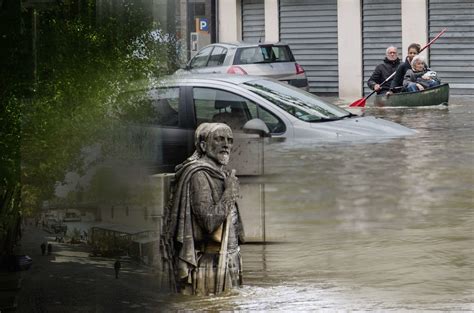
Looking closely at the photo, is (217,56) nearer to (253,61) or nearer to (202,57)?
(202,57)

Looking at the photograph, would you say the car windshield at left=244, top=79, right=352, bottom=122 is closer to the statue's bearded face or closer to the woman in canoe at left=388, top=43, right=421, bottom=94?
the statue's bearded face

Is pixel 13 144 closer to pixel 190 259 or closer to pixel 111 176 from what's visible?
pixel 111 176

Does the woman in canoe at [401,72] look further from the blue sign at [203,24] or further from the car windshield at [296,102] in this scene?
the car windshield at [296,102]

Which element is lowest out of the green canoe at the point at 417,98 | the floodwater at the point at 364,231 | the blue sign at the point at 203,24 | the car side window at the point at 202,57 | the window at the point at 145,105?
the floodwater at the point at 364,231

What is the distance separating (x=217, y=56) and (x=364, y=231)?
15193 millimetres

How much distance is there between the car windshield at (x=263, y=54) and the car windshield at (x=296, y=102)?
11.0 m

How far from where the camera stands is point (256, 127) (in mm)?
12273

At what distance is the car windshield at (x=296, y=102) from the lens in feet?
40.5

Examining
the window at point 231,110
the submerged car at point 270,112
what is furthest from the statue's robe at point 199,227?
the window at point 231,110

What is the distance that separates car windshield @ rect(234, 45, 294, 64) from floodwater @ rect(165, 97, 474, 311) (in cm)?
648

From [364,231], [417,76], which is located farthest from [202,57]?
[364,231]

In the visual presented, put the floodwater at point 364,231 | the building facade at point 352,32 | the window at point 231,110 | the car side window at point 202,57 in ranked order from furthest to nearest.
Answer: the building facade at point 352,32, the car side window at point 202,57, the window at point 231,110, the floodwater at point 364,231

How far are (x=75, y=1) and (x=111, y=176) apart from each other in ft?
1.54

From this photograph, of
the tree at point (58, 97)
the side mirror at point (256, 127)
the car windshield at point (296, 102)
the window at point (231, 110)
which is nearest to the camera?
the tree at point (58, 97)
